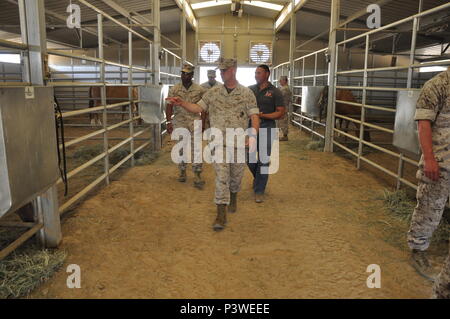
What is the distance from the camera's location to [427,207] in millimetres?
2701

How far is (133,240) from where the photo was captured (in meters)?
3.35

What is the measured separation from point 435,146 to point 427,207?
0.43 meters

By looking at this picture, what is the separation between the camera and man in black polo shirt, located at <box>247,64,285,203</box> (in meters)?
4.35

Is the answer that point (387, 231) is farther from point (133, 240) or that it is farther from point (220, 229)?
point (133, 240)

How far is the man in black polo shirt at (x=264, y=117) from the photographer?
435 centimetres

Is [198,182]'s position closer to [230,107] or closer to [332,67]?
[230,107]

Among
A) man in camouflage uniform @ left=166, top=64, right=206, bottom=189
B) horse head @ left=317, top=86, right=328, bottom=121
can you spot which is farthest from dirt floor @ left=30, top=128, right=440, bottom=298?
horse head @ left=317, top=86, right=328, bottom=121

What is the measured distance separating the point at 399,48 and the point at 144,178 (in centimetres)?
1330

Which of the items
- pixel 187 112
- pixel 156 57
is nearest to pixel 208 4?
pixel 156 57

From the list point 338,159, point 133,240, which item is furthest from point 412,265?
point 338,159

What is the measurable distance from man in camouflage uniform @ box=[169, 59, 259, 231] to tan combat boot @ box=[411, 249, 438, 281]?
5.29ft

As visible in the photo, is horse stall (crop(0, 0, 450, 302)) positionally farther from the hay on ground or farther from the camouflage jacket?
the camouflage jacket

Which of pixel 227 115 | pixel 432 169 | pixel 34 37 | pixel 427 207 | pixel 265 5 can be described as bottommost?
pixel 427 207

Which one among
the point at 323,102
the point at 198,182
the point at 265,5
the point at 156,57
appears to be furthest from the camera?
the point at 265,5
